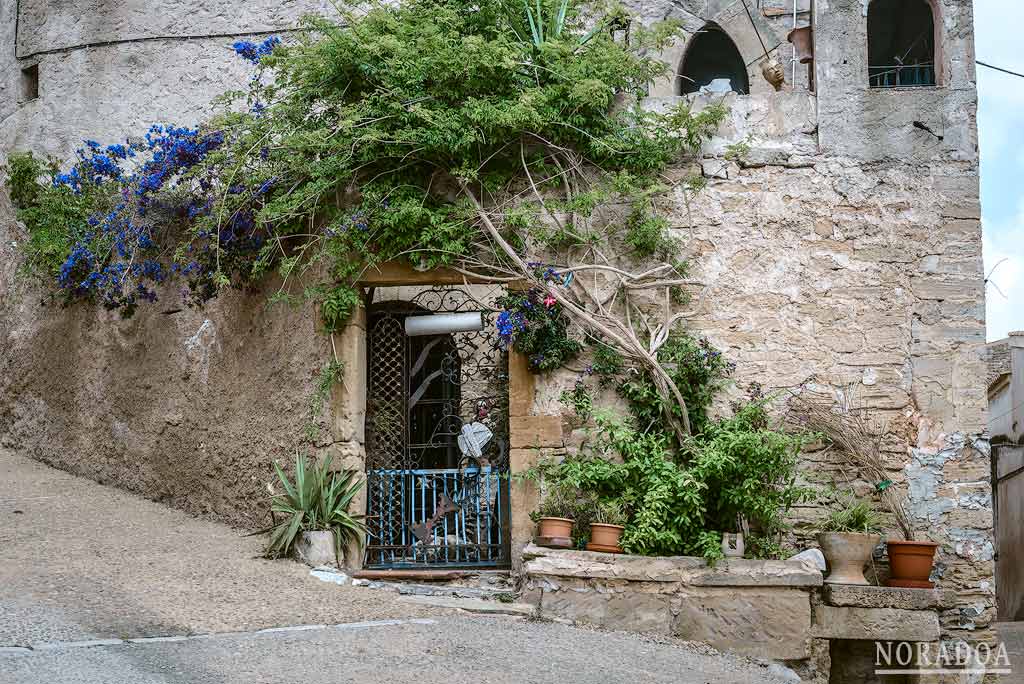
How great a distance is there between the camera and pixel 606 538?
7.04 meters

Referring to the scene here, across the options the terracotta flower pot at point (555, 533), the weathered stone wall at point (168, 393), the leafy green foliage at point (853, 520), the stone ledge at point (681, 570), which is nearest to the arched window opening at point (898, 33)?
the leafy green foliage at point (853, 520)

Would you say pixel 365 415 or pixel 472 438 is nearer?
pixel 472 438

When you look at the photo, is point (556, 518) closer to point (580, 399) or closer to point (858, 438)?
point (580, 399)

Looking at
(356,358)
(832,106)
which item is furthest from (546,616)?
(832,106)

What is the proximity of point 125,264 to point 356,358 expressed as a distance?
2.32 metres

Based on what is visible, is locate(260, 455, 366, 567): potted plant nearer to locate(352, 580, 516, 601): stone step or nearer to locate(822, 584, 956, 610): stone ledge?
locate(352, 580, 516, 601): stone step

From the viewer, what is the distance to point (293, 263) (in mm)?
7762

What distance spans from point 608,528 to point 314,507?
205cm

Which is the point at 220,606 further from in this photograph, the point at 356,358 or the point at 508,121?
the point at 508,121

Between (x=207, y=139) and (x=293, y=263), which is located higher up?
(x=207, y=139)

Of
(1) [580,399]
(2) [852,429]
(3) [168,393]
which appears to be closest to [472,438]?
(1) [580,399]

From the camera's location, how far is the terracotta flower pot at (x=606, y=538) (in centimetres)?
702

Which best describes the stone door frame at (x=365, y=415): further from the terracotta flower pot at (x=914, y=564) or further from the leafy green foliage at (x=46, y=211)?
the leafy green foliage at (x=46, y=211)

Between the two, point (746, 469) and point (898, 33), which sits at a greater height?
point (898, 33)
